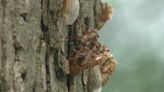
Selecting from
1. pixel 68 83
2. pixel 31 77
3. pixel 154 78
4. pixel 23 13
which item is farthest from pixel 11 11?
pixel 154 78

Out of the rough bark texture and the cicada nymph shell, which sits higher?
the cicada nymph shell

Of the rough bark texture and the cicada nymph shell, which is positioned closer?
the rough bark texture

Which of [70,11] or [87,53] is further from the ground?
[70,11]

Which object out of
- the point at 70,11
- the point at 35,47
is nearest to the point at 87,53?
the point at 70,11

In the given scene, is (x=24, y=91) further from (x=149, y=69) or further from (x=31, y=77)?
(x=149, y=69)

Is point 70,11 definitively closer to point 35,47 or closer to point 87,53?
point 87,53
